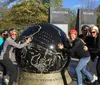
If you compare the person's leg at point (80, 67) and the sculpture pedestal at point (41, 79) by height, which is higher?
the person's leg at point (80, 67)

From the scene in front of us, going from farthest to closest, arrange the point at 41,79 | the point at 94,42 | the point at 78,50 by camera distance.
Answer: the point at 94,42 < the point at 41,79 < the point at 78,50

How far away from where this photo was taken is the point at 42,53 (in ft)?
20.3

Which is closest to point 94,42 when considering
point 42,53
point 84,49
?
point 84,49

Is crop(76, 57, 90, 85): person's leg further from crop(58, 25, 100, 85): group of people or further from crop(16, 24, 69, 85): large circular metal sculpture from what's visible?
crop(16, 24, 69, 85): large circular metal sculpture

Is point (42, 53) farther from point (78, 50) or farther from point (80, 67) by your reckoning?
point (80, 67)

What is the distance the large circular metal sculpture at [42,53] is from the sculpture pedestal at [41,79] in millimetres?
114

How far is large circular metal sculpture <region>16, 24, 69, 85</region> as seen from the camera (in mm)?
6211

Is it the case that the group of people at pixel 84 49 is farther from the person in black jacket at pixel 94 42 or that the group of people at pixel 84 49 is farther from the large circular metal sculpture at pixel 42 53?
the large circular metal sculpture at pixel 42 53

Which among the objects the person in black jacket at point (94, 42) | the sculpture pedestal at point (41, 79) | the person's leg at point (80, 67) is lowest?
the sculpture pedestal at point (41, 79)

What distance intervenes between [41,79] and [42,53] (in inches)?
29.6

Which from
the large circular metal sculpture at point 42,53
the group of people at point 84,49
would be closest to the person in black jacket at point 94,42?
the group of people at point 84,49

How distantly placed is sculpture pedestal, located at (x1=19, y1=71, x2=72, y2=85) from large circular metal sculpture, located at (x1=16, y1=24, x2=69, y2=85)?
0.11m

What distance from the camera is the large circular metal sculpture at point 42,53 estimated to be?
20.4ft

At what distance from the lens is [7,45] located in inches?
241
